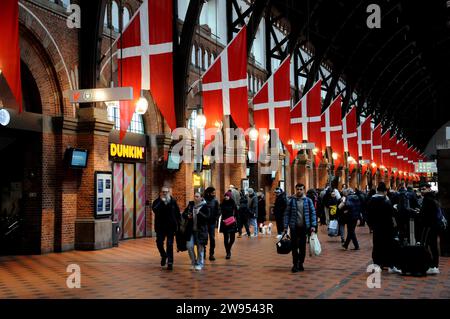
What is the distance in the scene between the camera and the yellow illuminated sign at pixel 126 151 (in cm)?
1758

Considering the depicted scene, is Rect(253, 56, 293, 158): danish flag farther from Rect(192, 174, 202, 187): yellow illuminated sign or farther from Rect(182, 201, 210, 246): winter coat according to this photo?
Rect(182, 201, 210, 246): winter coat

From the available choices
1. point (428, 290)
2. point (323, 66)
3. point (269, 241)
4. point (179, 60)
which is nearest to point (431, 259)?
point (428, 290)

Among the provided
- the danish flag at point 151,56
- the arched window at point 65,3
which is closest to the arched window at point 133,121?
the arched window at point 65,3

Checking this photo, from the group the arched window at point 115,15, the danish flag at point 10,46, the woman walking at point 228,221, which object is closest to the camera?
the danish flag at point 10,46

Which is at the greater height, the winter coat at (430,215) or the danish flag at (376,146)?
the danish flag at (376,146)

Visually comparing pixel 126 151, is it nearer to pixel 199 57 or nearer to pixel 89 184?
pixel 89 184

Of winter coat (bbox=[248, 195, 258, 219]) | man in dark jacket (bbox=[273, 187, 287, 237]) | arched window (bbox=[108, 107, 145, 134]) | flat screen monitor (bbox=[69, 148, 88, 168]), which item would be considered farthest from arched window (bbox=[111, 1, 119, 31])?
man in dark jacket (bbox=[273, 187, 287, 237])

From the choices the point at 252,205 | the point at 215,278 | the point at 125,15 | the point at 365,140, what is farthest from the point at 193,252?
the point at 365,140

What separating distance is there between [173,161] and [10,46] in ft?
36.0

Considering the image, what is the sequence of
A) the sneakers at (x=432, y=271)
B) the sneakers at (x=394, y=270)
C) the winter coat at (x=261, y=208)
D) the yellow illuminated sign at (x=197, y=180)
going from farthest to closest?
the yellow illuminated sign at (x=197, y=180)
the winter coat at (x=261, y=208)
the sneakers at (x=394, y=270)
the sneakers at (x=432, y=271)

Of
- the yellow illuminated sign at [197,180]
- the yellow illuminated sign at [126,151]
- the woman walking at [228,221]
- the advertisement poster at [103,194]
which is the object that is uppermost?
the yellow illuminated sign at [126,151]

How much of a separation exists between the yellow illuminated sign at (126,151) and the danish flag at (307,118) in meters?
6.32

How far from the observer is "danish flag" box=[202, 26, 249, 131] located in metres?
A: 15.8

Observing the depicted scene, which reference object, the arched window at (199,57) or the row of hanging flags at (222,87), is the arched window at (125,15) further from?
the arched window at (199,57)
